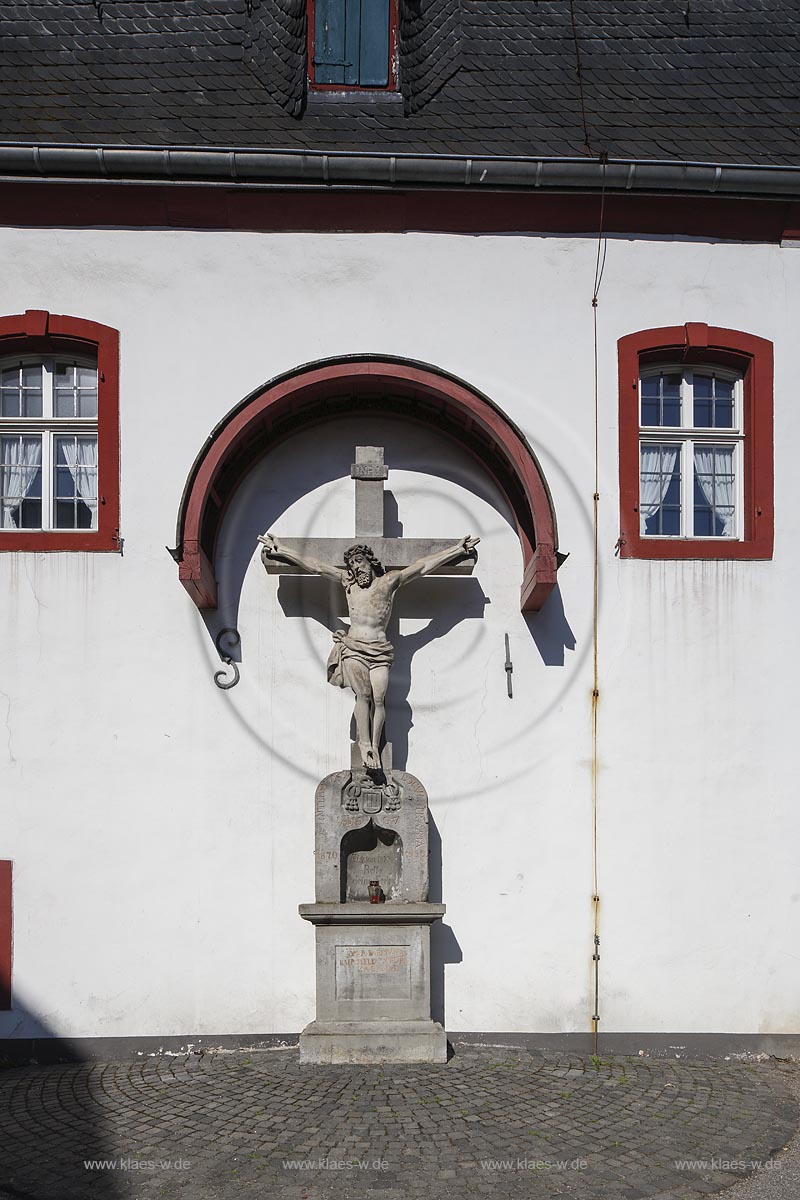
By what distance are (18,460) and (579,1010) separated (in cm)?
571

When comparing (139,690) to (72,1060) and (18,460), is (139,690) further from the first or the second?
(72,1060)

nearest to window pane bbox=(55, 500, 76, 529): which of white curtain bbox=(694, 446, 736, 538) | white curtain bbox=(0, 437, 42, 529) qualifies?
white curtain bbox=(0, 437, 42, 529)

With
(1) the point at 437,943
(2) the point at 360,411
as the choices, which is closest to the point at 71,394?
(2) the point at 360,411

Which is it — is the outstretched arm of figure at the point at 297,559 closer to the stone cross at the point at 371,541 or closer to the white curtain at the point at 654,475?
the stone cross at the point at 371,541

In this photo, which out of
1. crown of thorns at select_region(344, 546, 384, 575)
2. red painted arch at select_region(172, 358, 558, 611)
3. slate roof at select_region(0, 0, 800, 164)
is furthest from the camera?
slate roof at select_region(0, 0, 800, 164)

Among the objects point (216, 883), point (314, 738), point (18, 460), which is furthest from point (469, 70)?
point (216, 883)

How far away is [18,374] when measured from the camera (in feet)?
26.3

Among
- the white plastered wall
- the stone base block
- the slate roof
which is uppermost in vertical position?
the slate roof

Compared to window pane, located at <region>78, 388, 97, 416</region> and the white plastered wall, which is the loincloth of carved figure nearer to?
the white plastered wall

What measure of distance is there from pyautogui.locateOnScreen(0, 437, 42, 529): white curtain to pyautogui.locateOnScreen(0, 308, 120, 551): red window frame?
283 mm

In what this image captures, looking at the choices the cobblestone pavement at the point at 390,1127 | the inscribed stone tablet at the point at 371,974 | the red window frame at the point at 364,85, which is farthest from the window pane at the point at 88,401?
the cobblestone pavement at the point at 390,1127

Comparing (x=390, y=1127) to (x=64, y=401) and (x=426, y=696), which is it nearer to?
(x=426, y=696)

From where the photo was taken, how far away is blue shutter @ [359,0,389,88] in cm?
851

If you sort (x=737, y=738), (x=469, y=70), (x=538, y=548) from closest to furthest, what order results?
(x=538, y=548)
(x=737, y=738)
(x=469, y=70)
